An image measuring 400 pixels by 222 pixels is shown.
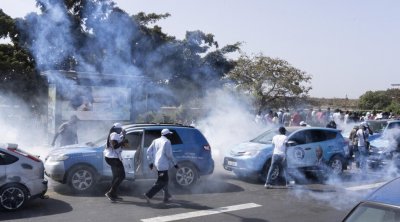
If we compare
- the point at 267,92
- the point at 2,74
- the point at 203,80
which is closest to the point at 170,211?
the point at 203,80

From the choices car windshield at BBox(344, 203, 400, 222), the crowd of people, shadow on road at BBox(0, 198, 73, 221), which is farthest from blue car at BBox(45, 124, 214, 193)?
the crowd of people

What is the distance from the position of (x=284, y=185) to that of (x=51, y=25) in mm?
11798

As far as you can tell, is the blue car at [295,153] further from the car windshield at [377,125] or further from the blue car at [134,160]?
the car windshield at [377,125]

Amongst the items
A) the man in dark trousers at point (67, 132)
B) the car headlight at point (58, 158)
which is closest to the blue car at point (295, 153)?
the car headlight at point (58, 158)

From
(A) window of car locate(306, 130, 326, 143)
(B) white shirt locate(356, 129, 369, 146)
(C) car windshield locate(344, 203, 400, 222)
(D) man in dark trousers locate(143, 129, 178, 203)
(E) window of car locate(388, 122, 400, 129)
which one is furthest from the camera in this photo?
(E) window of car locate(388, 122, 400, 129)

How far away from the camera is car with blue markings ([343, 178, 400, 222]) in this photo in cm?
346

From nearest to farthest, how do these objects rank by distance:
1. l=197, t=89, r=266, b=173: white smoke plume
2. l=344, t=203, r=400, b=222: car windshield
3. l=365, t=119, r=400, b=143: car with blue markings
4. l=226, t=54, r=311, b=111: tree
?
l=344, t=203, r=400, b=222: car windshield, l=365, t=119, r=400, b=143: car with blue markings, l=197, t=89, r=266, b=173: white smoke plume, l=226, t=54, r=311, b=111: tree

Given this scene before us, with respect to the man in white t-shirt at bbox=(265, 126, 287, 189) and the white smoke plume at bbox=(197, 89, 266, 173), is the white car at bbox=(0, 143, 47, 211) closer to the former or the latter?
the man in white t-shirt at bbox=(265, 126, 287, 189)

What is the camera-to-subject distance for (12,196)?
25.4 ft

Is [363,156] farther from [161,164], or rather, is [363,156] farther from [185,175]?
[161,164]

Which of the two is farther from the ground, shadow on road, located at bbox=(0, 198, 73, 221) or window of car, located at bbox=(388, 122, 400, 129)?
window of car, located at bbox=(388, 122, 400, 129)

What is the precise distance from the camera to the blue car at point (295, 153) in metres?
11.6

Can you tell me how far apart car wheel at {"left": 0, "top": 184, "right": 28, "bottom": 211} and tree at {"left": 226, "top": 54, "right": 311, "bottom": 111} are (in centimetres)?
2275

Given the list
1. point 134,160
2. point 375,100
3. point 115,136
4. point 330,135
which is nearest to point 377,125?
point 330,135
